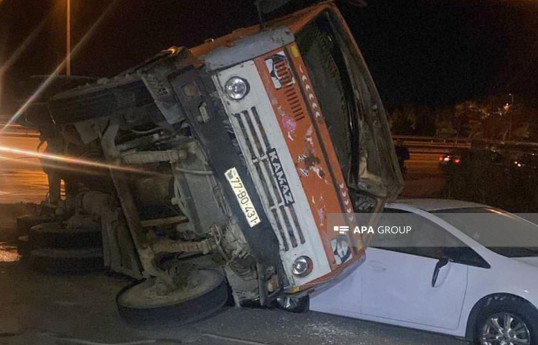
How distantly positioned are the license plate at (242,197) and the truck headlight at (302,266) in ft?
1.34

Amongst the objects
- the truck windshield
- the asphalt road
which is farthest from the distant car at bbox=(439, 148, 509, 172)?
the truck windshield

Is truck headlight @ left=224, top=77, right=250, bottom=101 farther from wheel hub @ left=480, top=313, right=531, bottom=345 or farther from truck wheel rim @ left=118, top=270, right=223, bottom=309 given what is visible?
wheel hub @ left=480, top=313, right=531, bottom=345

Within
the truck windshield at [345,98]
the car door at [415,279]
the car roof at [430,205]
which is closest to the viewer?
the truck windshield at [345,98]

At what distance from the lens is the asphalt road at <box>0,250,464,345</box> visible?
6.38 metres

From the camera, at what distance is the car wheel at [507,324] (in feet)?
20.1

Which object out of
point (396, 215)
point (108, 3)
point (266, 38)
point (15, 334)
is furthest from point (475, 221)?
point (108, 3)

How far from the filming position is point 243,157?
541cm

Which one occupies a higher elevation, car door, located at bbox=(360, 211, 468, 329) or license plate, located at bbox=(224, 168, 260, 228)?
license plate, located at bbox=(224, 168, 260, 228)

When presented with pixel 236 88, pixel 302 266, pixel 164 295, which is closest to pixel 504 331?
pixel 302 266

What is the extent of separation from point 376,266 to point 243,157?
225 cm

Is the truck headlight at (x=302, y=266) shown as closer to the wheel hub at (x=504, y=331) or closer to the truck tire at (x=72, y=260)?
the wheel hub at (x=504, y=331)

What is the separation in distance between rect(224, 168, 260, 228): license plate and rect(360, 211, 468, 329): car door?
205 cm

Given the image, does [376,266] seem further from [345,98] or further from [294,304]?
[345,98]

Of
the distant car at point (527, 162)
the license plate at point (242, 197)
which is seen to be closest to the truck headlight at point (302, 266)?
the license plate at point (242, 197)
